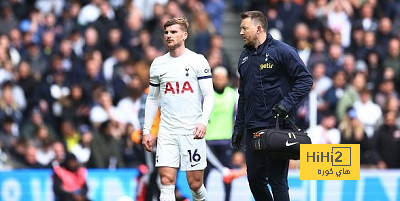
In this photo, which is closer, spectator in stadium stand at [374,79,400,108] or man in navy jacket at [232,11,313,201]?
man in navy jacket at [232,11,313,201]

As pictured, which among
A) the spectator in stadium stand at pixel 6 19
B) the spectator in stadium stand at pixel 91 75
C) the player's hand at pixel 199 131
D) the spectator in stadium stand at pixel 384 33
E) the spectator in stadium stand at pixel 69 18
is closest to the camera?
the player's hand at pixel 199 131

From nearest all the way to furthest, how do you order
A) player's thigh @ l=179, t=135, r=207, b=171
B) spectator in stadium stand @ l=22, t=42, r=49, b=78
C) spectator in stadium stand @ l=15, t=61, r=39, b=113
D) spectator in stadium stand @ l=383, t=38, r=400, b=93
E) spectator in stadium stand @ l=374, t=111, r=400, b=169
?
1. player's thigh @ l=179, t=135, r=207, b=171
2. spectator in stadium stand @ l=374, t=111, r=400, b=169
3. spectator in stadium stand @ l=15, t=61, r=39, b=113
4. spectator in stadium stand @ l=22, t=42, r=49, b=78
5. spectator in stadium stand @ l=383, t=38, r=400, b=93

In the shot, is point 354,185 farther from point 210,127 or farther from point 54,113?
point 54,113

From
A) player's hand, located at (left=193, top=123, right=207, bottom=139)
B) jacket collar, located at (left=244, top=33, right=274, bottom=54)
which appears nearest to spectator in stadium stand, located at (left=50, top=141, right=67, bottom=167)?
player's hand, located at (left=193, top=123, right=207, bottom=139)

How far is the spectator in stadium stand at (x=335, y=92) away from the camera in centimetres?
2342

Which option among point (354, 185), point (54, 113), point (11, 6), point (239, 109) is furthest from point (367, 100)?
point (239, 109)

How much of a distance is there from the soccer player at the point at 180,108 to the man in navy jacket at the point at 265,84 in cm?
69

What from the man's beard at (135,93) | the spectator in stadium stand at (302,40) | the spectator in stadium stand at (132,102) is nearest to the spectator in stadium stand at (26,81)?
the spectator in stadium stand at (132,102)

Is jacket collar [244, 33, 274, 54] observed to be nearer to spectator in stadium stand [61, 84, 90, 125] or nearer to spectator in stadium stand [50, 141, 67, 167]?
spectator in stadium stand [50, 141, 67, 167]

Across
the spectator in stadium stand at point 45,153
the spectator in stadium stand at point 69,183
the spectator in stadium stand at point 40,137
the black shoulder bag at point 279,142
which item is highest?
the black shoulder bag at point 279,142

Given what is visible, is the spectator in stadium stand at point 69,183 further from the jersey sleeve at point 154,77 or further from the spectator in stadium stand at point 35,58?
the jersey sleeve at point 154,77

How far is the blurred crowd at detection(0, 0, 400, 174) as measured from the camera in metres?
22.2

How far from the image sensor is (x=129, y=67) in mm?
23938

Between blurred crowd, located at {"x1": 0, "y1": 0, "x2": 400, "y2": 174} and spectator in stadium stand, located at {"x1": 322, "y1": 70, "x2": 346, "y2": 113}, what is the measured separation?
2 cm
